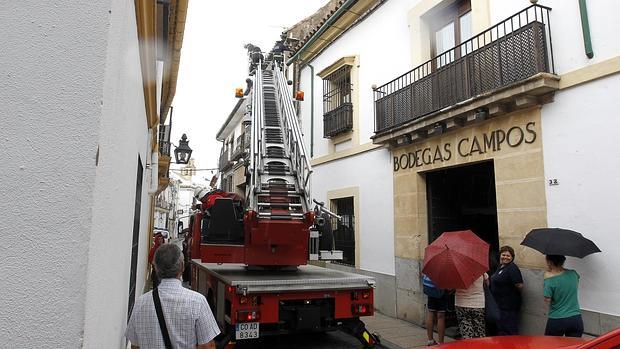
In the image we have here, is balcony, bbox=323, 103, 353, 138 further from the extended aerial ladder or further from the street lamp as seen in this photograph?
the street lamp

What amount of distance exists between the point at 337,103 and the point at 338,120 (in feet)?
2.42

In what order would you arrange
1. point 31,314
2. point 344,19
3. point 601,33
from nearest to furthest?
1. point 31,314
2. point 601,33
3. point 344,19

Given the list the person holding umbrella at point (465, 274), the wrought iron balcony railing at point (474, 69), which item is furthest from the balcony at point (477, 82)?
the person holding umbrella at point (465, 274)

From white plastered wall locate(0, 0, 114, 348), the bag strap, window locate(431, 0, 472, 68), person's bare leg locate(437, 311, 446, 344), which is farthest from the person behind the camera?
window locate(431, 0, 472, 68)

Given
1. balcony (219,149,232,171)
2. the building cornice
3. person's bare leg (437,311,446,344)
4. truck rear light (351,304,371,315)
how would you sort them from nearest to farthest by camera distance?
the building cornice → truck rear light (351,304,371,315) → person's bare leg (437,311,446,344) → balcony (219,149,232,171)

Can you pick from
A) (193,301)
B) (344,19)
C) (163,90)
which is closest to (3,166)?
(193,301)

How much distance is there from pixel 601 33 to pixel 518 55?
105cm

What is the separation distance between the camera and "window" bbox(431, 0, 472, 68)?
26.0ft

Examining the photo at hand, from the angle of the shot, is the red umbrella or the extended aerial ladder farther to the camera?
the extended aerial ladder

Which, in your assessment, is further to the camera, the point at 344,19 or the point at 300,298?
the point at 344,19

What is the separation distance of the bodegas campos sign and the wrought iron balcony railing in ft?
2.26

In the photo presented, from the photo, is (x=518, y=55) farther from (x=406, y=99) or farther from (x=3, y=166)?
(x=3, y=166)

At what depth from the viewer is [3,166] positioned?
137cm

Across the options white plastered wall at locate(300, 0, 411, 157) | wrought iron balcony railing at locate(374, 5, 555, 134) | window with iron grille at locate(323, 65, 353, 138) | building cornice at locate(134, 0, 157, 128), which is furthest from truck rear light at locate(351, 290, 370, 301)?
window with iron grille at locate(323, 65, 353, 138)
